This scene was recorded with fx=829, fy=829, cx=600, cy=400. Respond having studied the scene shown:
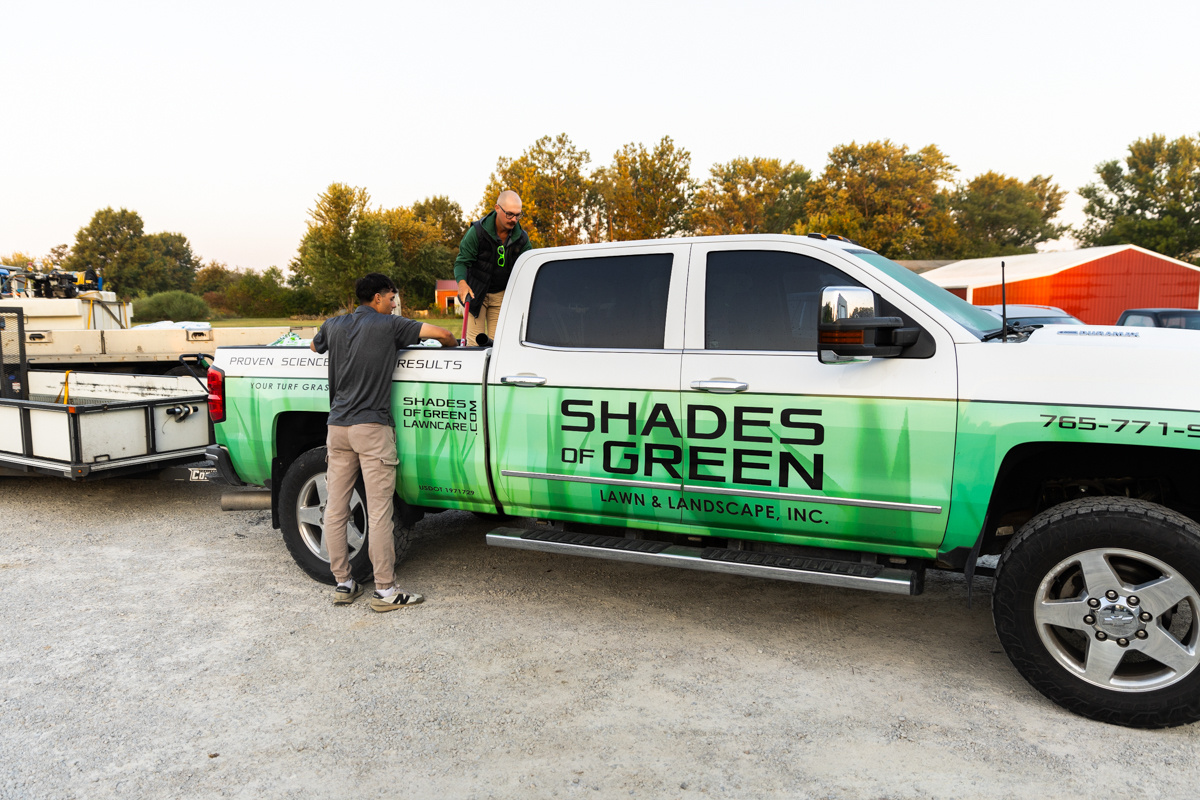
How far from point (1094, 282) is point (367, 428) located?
122ft

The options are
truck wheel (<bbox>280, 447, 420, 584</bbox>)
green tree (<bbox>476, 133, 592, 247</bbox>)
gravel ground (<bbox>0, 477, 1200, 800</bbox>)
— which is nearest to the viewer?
gravel ground (<bbox>0, 477, 1200, 800</bbox>)

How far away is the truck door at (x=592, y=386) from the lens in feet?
12.8

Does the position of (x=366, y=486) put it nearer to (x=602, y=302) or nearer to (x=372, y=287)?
(x=372, y=287)

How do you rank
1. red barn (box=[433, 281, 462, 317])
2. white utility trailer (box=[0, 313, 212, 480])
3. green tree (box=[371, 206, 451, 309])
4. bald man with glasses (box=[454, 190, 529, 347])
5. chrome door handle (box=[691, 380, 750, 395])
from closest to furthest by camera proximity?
chrome door handle (box=[691, 380, 750, 395]) < bald man with glasses (box=[454, 190, 529, 347]) < white utility trailer (box=[0, 313, 212, 480]) < green tree (box=[371, 206, 451, 309]) < red barn (box=[433, 281, 462, 317])

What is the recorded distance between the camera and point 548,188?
45.7 meters

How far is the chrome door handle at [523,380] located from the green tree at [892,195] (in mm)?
58957

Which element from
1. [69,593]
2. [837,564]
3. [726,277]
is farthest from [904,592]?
[69,593]

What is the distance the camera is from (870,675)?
370cm

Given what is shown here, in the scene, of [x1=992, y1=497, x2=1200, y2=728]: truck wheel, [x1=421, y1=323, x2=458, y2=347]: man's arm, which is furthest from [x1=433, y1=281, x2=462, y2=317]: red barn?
[x1=992, y1=497, x2=1200, y2=728]: truck wheel

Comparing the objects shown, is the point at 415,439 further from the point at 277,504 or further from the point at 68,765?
the point at 68,765

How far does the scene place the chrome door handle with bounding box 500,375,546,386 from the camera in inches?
164

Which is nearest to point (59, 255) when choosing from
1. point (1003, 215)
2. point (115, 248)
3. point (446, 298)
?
point (115, 248)

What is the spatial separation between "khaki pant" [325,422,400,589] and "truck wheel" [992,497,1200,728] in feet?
9.84

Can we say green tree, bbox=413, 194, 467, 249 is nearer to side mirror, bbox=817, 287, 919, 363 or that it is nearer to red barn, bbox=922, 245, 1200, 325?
red barn, bbox=922, 245, 1200, 325
